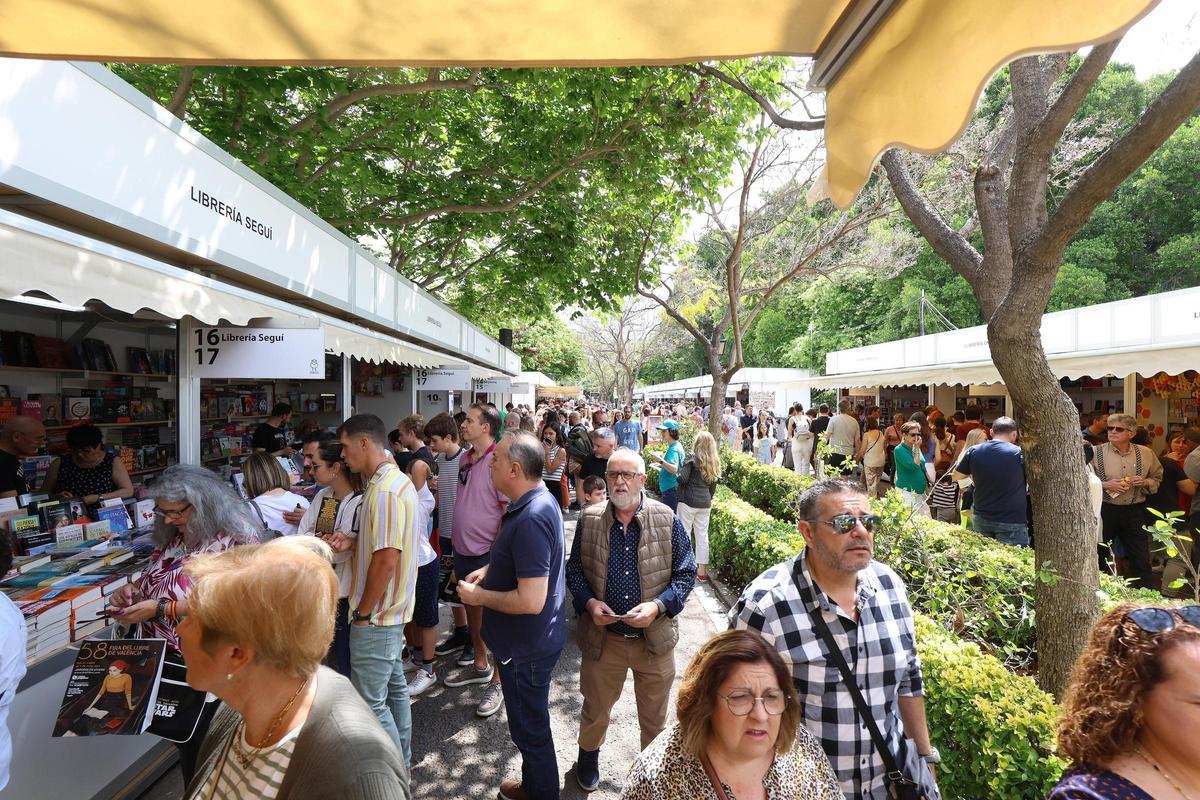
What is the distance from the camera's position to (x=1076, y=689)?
1.62 m

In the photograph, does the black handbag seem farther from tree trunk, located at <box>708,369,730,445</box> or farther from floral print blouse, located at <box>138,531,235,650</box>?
tree trunk, located at <box>708,369,730,445</box>

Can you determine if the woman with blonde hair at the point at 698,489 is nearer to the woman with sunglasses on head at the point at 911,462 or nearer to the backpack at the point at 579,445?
the backpack at the point at 579,445

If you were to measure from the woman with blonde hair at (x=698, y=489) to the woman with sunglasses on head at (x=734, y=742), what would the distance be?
16.9 ft

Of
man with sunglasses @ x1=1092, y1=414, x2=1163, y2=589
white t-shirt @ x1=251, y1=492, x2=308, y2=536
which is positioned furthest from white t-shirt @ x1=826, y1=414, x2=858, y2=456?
white t-shirt @ x1=251, y1=492, x2=308, y2=536

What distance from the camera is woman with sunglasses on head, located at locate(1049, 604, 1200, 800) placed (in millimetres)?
1394

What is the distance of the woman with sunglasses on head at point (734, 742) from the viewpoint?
5.66 ft

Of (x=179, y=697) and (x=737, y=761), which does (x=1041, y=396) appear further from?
(x=179, y=697)

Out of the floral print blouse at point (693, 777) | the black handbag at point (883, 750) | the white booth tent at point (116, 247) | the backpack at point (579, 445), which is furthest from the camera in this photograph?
the backpack at point (579, 445)

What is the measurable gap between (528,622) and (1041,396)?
10.2ft

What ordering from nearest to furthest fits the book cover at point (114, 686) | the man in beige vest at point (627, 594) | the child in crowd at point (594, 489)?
the book cover at point (114, 686) → the man in beige vest at point (627, 594) → the child in crowd at point (594, 489)

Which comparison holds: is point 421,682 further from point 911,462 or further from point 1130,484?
point 1130,484

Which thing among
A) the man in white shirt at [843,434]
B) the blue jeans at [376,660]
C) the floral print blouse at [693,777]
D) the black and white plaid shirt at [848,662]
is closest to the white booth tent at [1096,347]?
the man in white shirt at [843,434]

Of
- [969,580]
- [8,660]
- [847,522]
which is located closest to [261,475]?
[8,660]

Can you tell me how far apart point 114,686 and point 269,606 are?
2046mm
